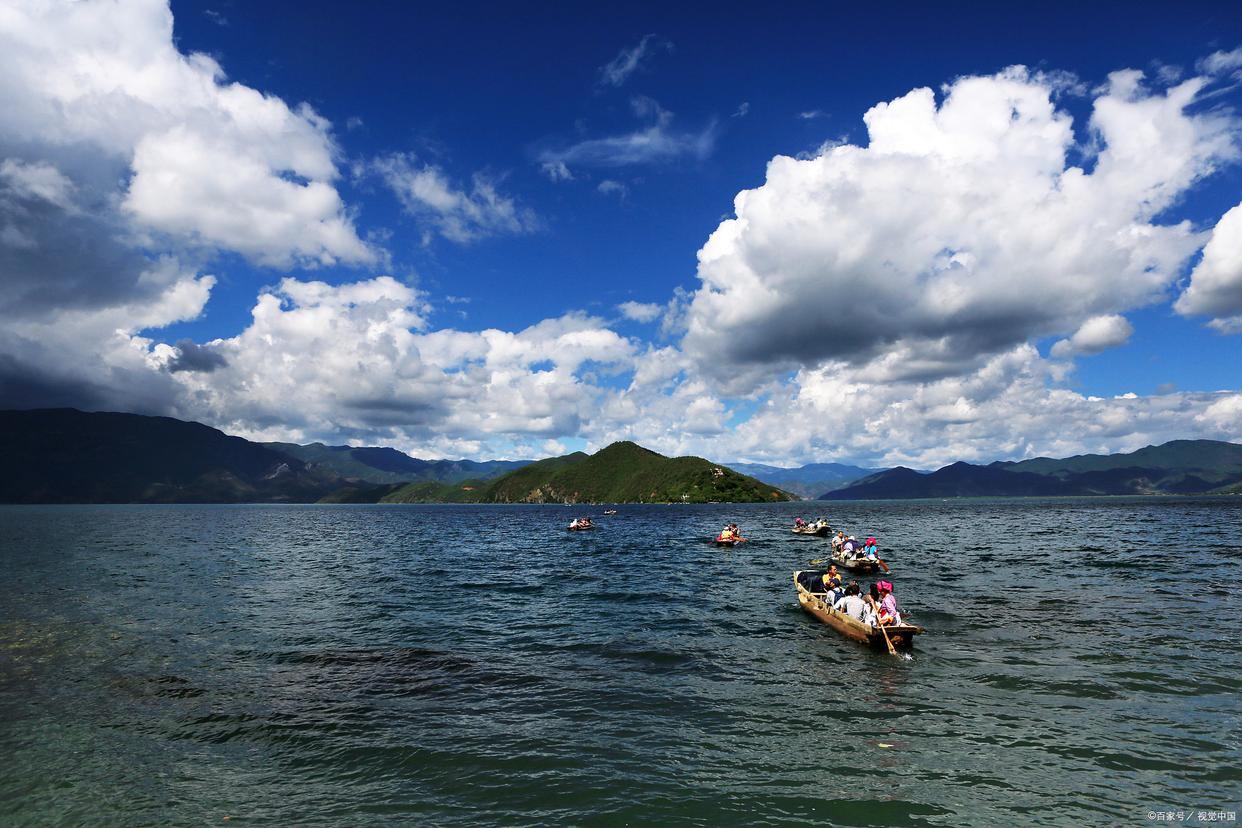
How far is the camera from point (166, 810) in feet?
46.3

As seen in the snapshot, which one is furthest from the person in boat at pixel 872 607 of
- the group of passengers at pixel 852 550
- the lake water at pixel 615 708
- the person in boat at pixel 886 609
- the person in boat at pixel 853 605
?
→ the group of passengers at pixel 852 550

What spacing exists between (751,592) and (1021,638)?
18747 millimetres

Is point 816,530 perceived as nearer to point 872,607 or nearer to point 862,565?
point 862,565

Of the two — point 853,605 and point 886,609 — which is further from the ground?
point 886,609

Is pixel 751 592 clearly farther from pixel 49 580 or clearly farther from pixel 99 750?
pixel 49 580

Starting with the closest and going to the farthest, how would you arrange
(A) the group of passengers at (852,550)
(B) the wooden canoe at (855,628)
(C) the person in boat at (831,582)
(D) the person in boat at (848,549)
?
1. (B) the wooden canoe at (855,628)
2. (C) the person in boat at (831,582)
3. (A) the group of passengers at (852,550)
4. (D) the person in boat at (848,549)

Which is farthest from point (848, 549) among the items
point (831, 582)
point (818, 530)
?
point (818, 530)

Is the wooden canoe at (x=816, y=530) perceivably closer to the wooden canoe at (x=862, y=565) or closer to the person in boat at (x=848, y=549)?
the person in boat at (x=848, y=549)

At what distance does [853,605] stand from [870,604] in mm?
1756

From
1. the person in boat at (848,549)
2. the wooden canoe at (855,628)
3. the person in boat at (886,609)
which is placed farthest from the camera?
the person in boat at (848,549)

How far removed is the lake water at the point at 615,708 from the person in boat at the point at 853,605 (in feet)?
5.36

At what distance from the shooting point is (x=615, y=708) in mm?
20453

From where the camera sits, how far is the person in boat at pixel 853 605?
98.9ft

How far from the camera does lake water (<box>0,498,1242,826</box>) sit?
14188mm
